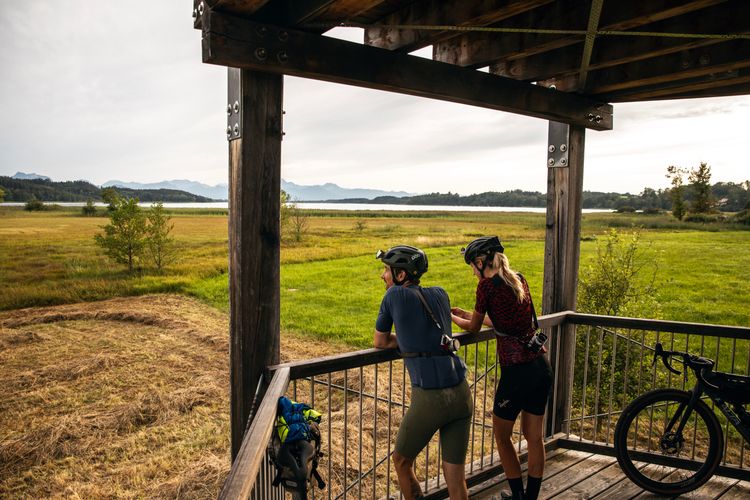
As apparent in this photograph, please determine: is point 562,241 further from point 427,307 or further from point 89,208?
point 89,208

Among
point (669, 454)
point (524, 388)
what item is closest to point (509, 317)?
point (524, 388)

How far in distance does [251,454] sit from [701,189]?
59.4 metres

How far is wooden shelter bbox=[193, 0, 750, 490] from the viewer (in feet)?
7.47

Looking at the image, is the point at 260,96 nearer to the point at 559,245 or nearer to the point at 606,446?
the point at 559,245

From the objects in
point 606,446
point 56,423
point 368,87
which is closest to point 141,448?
point 56,423

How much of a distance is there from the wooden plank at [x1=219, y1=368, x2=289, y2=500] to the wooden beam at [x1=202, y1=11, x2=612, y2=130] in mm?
1521

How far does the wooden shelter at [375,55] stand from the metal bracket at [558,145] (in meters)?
0.69

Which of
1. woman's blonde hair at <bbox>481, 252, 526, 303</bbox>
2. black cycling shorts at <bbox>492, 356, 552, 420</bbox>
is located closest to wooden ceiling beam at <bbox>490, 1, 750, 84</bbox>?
woman's blonde hair at <bbox>481, 252, 526, 303</bbox>

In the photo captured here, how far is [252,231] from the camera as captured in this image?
2443mm

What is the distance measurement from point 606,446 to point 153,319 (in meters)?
19.9

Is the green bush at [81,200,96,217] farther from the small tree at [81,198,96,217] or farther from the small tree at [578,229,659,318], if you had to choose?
the small tree at [578,229,659,318]

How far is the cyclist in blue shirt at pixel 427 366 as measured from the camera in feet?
7.97

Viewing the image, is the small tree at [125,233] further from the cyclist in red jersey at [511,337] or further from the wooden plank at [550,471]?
the cyclist in red jersey at [511,337]

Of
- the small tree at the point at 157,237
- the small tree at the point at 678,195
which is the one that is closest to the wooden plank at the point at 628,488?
the small tree at the point at 157,237
